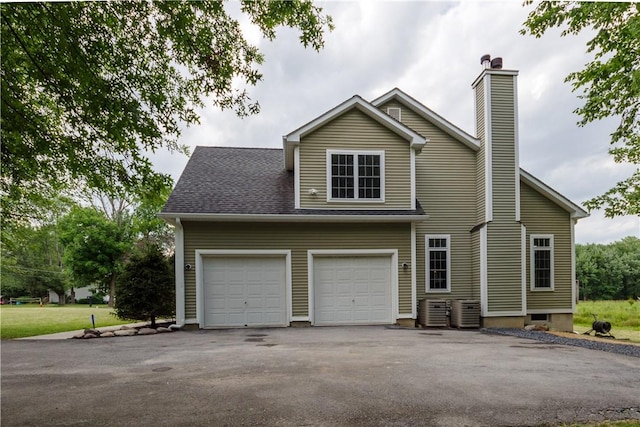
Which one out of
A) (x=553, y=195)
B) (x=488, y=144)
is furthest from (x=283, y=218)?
(x=553, y=195)

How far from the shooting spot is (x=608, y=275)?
157ft

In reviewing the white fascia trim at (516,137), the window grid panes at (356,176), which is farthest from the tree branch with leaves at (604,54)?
the window grid panes at (356,176)

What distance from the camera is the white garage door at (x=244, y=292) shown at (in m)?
11.1

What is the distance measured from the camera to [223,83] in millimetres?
4820

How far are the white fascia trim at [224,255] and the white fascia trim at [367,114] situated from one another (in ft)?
11.1

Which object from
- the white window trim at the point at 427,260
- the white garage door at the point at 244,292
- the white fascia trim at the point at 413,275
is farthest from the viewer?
the white window trim at the point at 427,260

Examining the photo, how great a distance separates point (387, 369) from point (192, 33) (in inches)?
212

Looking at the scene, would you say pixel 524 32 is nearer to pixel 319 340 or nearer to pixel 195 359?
pixel 319 340

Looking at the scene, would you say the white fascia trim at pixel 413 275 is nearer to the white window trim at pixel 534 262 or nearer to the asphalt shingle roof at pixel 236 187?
the asphalt shingle roof at pixel 236 187

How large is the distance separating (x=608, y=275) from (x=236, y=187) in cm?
5424

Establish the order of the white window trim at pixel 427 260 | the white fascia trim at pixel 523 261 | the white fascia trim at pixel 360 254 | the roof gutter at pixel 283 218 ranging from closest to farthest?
the roof gutter at pixel 283 218, the white fascia trim at pixel 360 254, the white fascia trim at pixel 523 261, the white window trim at pixel 427 260

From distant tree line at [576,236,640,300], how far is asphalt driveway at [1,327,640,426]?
4861 cm

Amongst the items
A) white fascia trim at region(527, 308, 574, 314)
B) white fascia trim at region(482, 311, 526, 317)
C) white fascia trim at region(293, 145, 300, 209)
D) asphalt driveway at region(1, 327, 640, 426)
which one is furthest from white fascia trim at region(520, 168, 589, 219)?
white fascia trim at region(293, 145, 300, 209)

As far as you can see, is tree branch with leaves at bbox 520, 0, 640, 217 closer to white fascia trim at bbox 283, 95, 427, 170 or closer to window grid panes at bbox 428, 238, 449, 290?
white fascia trim at bbox 283, 95, 427, 170
